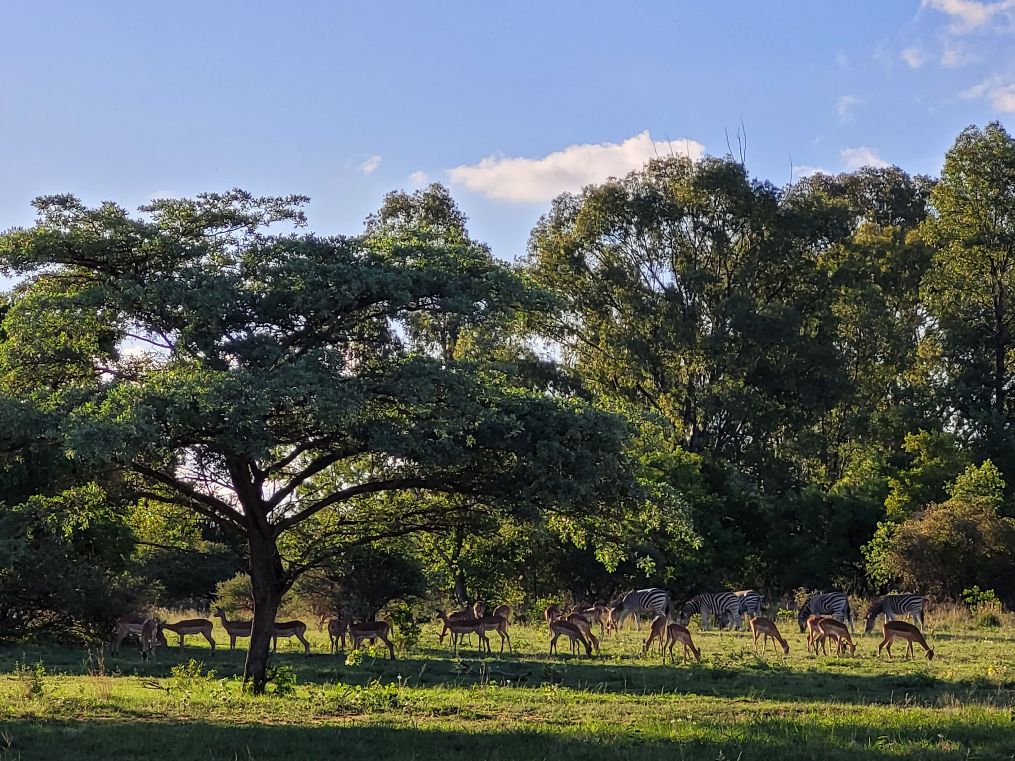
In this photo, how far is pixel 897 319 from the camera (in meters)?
48.3

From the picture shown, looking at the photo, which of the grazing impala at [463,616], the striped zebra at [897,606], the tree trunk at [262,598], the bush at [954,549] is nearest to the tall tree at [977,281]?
the bush at [954,549]

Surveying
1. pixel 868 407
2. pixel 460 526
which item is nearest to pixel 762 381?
pixel 868 407

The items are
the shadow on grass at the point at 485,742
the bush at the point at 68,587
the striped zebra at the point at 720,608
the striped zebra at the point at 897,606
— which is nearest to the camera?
the shadow on grass at the point at 485,742

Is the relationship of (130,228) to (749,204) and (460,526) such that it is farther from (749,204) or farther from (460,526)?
(749,204)

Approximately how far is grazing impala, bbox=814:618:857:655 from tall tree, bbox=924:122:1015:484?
2156 centimetres

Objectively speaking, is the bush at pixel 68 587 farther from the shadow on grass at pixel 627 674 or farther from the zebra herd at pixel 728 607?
the zebra herd at pixel 728 607

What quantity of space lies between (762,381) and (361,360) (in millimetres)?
30983

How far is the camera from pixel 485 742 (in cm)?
1134

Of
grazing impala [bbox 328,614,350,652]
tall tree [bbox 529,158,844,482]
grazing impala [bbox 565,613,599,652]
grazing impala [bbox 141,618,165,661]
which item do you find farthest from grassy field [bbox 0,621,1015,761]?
tall tree [bbox 529,158,844,482]

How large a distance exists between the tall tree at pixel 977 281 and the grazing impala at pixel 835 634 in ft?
70.8

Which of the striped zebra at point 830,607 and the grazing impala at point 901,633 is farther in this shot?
the striped zebra at point 830,607

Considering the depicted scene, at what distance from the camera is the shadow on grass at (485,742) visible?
10703mm

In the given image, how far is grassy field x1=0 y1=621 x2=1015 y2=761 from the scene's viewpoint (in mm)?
11055

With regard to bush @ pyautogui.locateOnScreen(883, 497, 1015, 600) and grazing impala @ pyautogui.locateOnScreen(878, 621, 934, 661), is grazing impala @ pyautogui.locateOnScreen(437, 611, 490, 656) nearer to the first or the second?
grazing impala @ pyautogui.locateOnScreen(878, 621, 934, 661)
